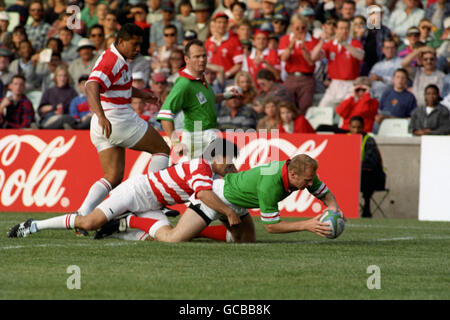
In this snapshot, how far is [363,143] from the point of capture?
13.5 metres

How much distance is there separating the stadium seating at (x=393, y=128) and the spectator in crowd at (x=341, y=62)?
104cm

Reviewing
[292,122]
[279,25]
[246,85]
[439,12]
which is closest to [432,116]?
[292,122]

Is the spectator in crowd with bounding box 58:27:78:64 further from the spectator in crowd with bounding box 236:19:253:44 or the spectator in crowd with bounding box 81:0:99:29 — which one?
the spectator in crowd with bounding box 236:19:253:44

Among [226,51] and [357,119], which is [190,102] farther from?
[226,51]

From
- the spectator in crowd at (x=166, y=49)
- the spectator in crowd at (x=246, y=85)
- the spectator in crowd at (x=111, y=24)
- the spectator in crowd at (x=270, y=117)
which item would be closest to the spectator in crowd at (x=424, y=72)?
the spectator in crowd at (x=270, y=117)

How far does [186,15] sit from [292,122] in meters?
5.22

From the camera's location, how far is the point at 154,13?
18.8 m

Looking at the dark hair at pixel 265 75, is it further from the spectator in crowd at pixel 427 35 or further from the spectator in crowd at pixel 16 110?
the spectator in crowd at pixel 16 110

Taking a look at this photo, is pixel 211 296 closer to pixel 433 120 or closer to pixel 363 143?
pixel 363 143

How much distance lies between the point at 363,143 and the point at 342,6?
408 cm

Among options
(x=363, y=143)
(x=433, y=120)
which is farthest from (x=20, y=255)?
(x=433, y=120)

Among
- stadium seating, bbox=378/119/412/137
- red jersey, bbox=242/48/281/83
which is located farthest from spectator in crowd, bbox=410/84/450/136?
red jersey, bbox=242/48/281/83

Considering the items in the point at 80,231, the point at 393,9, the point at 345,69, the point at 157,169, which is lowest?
the point at 80,231

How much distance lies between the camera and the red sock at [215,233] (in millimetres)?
8641
